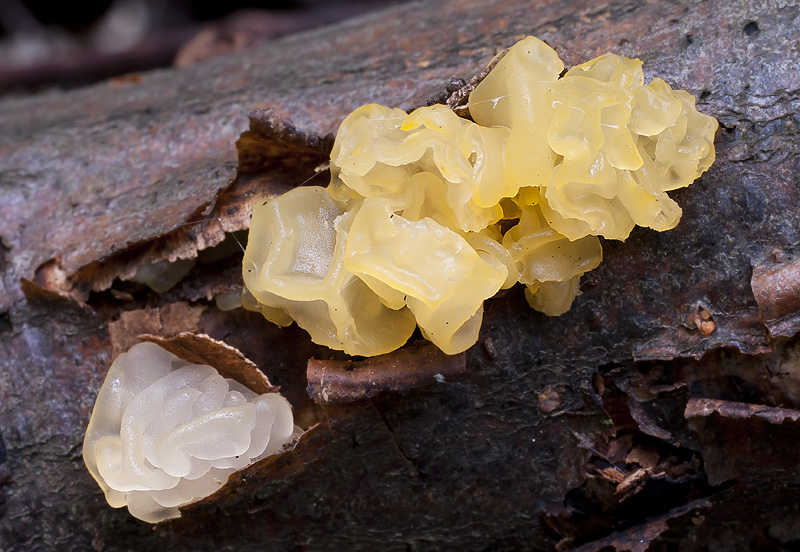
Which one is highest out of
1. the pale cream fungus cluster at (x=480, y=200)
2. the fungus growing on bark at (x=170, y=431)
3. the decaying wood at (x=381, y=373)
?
the pale cream fungus cluster at (x=480, y=200)

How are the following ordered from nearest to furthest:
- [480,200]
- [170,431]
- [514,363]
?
[480,200] → [170,431] → [514,363]

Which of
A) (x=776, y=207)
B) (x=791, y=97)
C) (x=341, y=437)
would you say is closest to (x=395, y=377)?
(x=341, y=437)

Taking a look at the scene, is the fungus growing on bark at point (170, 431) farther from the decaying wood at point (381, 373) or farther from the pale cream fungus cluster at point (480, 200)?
the pale cream fungus cluster at point (480, 200)

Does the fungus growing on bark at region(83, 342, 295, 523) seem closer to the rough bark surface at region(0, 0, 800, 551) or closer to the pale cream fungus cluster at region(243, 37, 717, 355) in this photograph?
the rough bark surface at region(0, 0, 800, 551)

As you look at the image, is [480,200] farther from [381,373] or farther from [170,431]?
[170,431]

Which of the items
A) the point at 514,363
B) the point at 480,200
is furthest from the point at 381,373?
the point at 480,200

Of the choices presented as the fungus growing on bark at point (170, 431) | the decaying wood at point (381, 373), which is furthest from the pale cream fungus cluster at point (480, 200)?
the fungus growing on bark at point (170, 431)
